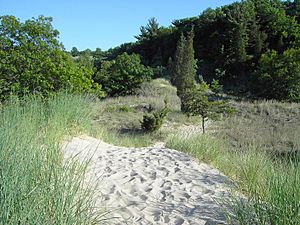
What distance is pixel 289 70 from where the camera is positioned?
20797 mm

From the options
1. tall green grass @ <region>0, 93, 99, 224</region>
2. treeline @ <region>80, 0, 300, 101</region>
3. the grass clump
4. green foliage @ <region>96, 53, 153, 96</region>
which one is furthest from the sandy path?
treeline @ <region>80, 0, 300, 101</region>

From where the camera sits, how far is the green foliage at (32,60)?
7.61m

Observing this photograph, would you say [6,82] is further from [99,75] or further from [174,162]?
[99,75]

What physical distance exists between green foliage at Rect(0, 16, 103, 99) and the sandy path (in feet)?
7.71

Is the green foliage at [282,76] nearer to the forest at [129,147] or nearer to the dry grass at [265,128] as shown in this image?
the forest at [129,147]

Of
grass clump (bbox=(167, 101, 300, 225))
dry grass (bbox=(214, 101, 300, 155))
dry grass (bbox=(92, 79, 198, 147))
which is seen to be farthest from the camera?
dry grass (bbox=(214, 101, 300, 155))

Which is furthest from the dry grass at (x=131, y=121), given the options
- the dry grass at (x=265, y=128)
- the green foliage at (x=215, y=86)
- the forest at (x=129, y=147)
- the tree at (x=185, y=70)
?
the green foliage at (x=215, y=86)

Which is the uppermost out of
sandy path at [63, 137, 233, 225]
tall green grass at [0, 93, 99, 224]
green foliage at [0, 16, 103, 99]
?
green foliage at [0, 16, 103, 99]

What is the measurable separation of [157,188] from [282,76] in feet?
62.5

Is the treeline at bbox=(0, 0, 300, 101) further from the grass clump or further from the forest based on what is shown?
the grass clump

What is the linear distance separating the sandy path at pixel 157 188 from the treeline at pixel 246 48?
56.5ft

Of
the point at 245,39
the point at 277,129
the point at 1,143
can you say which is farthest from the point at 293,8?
the point at 1,143

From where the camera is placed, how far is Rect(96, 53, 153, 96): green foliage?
74.6ft

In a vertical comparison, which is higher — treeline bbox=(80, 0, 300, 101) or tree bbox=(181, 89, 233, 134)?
treeline bbox=(80, 0, 300, 101)
